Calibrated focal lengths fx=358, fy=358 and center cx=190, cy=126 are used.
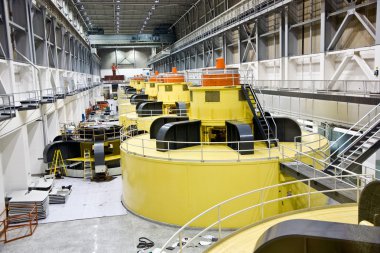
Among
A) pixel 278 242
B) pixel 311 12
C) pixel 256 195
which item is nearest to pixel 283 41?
pixel 311 12

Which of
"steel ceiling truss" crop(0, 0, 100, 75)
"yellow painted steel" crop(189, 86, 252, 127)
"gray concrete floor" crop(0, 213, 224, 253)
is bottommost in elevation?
"gray concrete floor" crop(0, 213, 224, 253)

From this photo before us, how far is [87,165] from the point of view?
21125 mm

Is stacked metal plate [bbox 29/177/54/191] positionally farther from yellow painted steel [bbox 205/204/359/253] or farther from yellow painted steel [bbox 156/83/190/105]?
yellow painted steel [bbox 205/204/359/253]

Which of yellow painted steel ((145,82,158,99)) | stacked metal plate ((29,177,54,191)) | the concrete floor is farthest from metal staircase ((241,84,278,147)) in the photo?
yellow painted steel ((145,82,158,99))

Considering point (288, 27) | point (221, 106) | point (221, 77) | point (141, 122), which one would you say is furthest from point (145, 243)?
point (288, 27)

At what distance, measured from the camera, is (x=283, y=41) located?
2445 centimetres

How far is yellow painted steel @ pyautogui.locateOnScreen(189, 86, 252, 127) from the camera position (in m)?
15.2

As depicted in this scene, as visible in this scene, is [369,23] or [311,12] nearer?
[369,23]

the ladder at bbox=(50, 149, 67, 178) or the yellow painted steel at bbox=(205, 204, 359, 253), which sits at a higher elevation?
the yellow painted steel at bbox=(205, 204, 359, 253)

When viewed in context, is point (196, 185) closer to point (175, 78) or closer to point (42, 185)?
point (42, 185)

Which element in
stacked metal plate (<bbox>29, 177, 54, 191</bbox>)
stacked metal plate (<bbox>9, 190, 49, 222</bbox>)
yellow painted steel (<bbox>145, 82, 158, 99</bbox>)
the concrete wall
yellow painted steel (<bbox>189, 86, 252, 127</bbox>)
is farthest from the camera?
yellow painted steel (<bbox>145, 82, 158, 99</bbox>)

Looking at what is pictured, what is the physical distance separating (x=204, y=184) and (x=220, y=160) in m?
1.04

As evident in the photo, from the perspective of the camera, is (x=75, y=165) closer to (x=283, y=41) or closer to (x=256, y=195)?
(x=256, y=195)

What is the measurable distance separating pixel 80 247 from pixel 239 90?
8.69m
